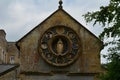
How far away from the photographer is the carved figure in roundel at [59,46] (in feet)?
102

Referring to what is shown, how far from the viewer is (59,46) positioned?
103 ft

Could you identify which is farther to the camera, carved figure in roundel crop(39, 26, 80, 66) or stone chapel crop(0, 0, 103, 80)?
carved figure in roundel crop(39, 26, 80, 66)

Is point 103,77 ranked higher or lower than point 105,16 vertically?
lower

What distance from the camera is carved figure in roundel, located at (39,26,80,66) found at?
31.2m

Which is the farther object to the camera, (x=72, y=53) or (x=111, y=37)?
(x=72, y=53)

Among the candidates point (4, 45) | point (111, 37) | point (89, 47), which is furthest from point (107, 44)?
point (4, 45)

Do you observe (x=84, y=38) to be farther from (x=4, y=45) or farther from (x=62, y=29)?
(x=4, y=45)

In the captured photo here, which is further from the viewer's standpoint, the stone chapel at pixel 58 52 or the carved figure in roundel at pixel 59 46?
the carved figure in roundel at pixel 59 46

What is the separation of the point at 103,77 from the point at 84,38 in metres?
8.11

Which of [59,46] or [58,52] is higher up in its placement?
[59,46]

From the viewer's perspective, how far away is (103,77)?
23797 millimetres

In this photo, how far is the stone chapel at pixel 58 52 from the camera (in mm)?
31109

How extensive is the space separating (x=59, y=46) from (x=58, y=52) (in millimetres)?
417

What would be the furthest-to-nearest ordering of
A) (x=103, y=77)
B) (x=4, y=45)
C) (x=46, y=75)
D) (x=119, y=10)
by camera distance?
(x=4, y=45) → (x=46, y=75) → (x=103, y=77) → (x=119, y=10)
